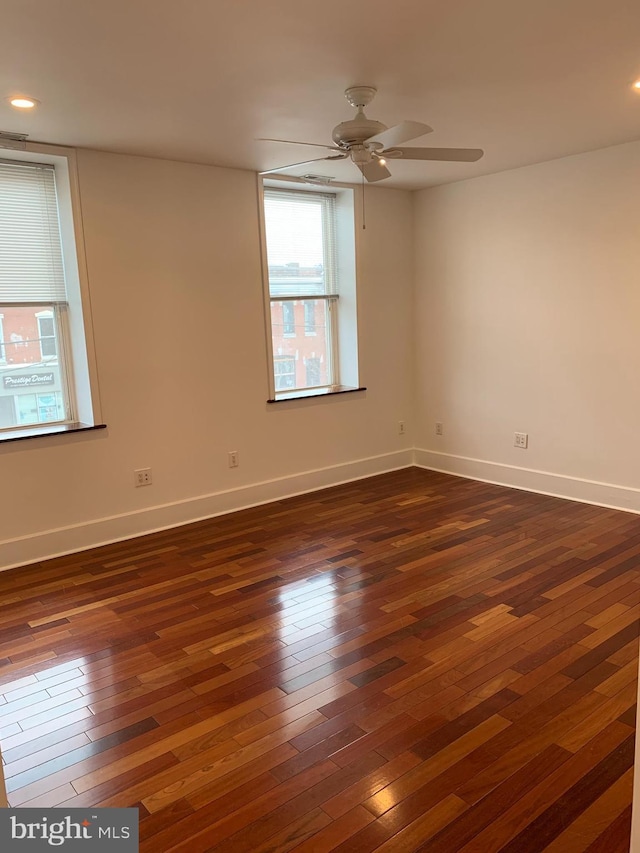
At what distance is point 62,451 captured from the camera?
4.02m

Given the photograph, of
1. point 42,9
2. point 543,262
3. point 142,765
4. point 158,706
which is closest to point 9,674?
point 158,706

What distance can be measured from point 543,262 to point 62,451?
12.0 feet

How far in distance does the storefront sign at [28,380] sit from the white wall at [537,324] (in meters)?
3.24

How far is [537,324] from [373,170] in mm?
2301

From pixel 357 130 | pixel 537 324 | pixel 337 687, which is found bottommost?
pixel 337 687

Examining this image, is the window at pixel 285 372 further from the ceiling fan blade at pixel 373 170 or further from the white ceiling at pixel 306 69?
the ceiling fan blade at pixel 373 170

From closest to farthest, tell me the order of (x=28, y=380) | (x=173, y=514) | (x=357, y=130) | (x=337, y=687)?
(x=337, y=687) < (x=357, y=130) < (x=28, y=380) < (x=173, y=514)

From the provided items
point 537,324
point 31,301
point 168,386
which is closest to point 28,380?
point 31,301

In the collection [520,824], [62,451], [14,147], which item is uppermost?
[14,147]

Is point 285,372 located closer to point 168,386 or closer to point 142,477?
point 168,386

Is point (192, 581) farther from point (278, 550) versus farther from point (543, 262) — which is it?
point (543, 262)

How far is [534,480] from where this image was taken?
200 inches

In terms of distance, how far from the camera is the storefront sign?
3.97 m

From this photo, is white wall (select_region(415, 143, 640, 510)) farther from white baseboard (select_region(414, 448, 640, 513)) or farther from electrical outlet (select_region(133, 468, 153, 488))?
electrical outlet (select_region(133, 468, 153, 488))
